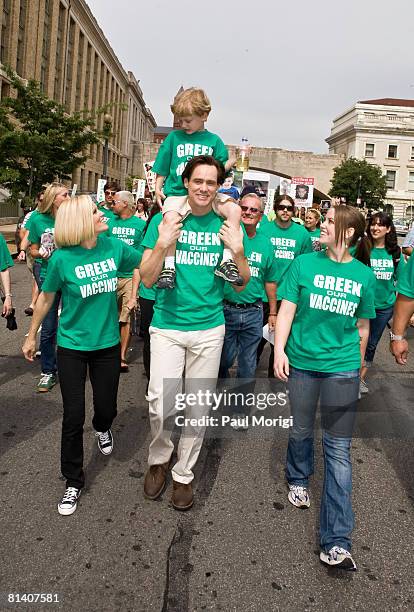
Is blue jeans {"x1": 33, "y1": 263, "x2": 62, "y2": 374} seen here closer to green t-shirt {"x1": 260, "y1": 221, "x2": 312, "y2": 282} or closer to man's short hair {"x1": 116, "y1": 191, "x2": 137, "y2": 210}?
man's short hair {"x1": 116, "y1": 191, "x2": 137, "y2": 210}

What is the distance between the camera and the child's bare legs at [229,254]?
10.5ft

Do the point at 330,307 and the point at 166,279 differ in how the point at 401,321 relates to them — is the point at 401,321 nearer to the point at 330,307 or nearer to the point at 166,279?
the point at 330,307

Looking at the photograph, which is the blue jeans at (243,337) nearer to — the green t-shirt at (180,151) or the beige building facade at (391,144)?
the green t-shirt at (180,151)

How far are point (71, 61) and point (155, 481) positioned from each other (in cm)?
5326

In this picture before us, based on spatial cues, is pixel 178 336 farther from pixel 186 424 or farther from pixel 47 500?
pixel 47 500

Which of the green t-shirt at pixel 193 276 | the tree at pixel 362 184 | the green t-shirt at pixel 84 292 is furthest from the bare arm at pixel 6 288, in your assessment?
the tree at pixel 362 184

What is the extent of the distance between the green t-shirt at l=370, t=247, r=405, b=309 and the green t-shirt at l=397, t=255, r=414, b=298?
2.32m

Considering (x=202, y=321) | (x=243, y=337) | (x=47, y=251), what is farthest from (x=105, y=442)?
(x=47, y=251)

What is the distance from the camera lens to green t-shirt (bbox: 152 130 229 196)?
4504 millimetres

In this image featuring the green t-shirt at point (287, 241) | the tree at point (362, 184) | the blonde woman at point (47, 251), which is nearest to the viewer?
the blonde woman at point (47, 251)

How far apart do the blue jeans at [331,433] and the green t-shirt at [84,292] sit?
1.31 m

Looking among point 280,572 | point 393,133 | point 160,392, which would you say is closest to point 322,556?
point 280,572

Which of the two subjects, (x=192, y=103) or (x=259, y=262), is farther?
(x=259, y=262)

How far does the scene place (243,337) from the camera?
16.2 ft
